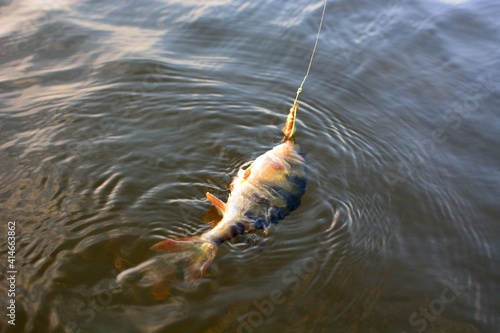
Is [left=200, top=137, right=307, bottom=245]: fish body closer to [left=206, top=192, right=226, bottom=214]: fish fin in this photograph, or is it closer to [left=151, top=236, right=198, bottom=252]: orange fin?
[left=206, top=192, right=226, bottom=214]: fish fin

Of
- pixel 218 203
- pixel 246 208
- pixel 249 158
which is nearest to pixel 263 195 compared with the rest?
pixel 246 208

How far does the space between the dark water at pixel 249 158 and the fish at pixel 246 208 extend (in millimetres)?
170

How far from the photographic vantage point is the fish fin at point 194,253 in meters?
3.72

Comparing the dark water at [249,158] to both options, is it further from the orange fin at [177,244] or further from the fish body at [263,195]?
the orange fin at [177,244]

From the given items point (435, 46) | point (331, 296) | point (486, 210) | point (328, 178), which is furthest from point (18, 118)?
point (435, 46)

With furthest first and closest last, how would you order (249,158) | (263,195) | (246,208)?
1. (249,158)
2. (263,195)
3. (246,208)

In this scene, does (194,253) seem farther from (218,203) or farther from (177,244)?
(218,203)

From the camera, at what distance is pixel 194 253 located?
3725 mm

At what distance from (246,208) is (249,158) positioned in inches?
46.3

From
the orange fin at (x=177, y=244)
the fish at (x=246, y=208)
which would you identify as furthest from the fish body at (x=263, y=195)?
the orange fin at (x=177, y=244)

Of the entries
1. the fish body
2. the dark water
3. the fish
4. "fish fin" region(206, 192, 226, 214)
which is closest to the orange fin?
the fish

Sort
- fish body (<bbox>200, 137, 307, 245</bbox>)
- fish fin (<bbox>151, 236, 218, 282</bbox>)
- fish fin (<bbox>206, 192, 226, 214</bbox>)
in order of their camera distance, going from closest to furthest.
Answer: fish fin (<bbox>151, 236, 218, 282</bbox>) → fish body (<bbox>200, 137, 307, 245</bbox>) → fish fin (<bbox>206, 192, 226, 214</bbox>)

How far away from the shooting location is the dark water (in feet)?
12.4

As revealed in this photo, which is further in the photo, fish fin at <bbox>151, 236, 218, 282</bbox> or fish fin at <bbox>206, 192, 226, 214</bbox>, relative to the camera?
fish fin at <bbox>206, 192, 226, 214</bbox>
